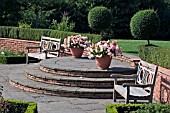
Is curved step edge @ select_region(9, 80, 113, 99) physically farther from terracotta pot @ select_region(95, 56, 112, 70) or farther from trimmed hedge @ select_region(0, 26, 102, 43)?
trimmed hedge @ select_region(0, 26, 102, 43)

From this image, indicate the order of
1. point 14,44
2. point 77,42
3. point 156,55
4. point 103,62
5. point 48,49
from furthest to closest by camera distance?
point 14,44 → point 48,49 → point 77,42 → point 103,62 → point 156,55

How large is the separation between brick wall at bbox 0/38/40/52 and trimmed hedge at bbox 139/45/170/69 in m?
7.07

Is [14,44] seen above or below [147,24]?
below

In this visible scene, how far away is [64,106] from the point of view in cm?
801

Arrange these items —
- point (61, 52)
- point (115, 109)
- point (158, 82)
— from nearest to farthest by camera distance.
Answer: point (115, 109) → point (158, 82) → point (61, 52)

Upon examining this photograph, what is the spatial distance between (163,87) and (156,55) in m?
1.48

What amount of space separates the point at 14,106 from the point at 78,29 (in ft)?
81.5

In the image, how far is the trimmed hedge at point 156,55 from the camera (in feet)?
29.7

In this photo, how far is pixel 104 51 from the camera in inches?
372

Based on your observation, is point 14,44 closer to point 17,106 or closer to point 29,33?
point 29,33

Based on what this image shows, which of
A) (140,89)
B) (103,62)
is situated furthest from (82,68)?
(140,89)

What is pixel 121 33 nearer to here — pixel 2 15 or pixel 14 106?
pixel 2 15

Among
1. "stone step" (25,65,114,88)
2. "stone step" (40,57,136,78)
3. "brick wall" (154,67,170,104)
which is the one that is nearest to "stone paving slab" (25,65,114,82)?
"stone step" (25,65,114,88)

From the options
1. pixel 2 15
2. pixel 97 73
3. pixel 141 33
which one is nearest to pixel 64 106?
pixel 97 73
